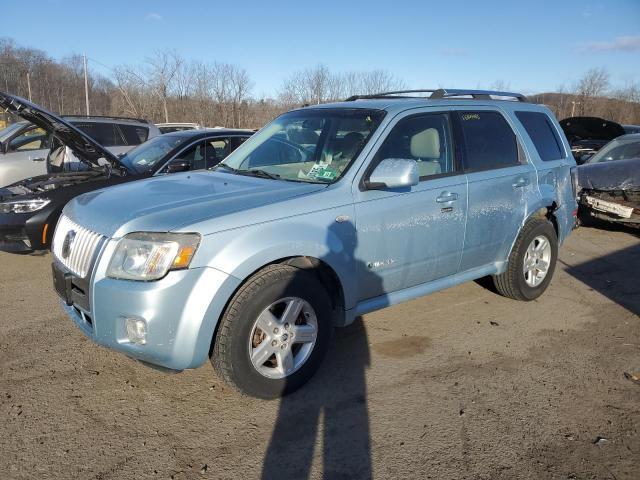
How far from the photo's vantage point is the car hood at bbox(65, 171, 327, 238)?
9.77ft

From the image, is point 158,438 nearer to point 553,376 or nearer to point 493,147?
point 553,376

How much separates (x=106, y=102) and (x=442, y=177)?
171 ft

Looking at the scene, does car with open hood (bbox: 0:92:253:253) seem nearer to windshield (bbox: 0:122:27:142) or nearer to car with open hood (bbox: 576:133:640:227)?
windshield (bbox: 0:122:27:142)

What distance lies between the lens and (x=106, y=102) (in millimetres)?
49750

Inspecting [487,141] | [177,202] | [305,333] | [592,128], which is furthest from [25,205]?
[592,128]

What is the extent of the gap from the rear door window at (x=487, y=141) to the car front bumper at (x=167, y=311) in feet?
8.15

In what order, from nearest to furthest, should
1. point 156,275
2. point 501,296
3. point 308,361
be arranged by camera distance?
1. point 156,275
2. point 308,361
3. point 501,296

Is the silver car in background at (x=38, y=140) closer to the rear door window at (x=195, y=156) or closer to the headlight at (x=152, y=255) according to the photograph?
the rear door window at (x=195, y=156)

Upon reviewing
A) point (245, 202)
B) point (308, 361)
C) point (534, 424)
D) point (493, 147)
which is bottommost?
point (534, 424)

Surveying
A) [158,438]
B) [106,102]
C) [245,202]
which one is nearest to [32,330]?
[158,438]

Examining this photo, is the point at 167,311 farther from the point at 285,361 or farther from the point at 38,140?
the point at 38,140

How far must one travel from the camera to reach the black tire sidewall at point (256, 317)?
3.03 m

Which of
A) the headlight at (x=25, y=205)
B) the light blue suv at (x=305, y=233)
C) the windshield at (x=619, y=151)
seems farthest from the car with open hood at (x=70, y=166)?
the windshield at (x=619, y=151)

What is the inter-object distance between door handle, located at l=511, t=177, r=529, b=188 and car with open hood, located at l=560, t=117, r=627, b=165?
9145 millimetres
